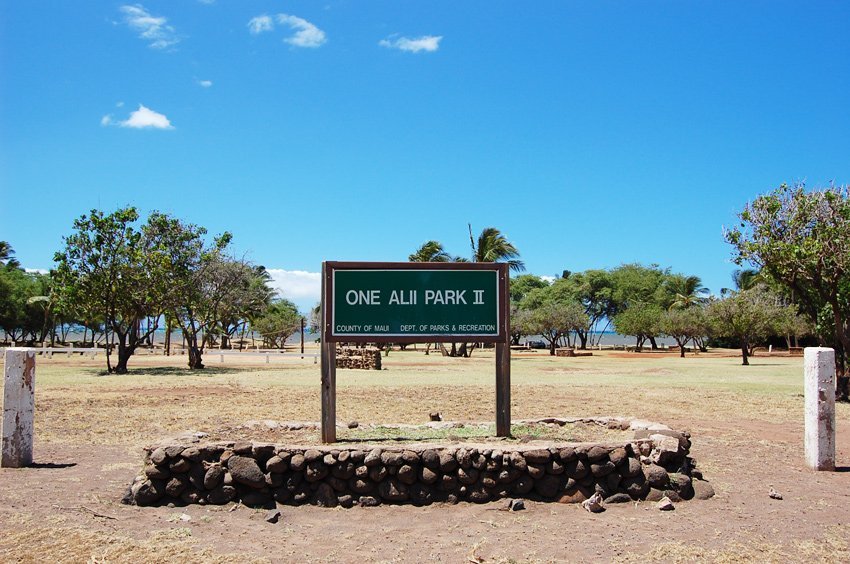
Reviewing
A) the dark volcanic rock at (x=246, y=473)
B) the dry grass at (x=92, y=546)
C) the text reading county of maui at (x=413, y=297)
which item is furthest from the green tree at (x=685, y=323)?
the dry grass at (x=92, y=546)

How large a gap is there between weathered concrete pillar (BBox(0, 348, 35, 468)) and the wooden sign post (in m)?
3.62

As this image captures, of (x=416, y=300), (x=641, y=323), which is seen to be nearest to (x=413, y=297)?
(x=416, y=300)

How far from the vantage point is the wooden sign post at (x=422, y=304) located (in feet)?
25.3

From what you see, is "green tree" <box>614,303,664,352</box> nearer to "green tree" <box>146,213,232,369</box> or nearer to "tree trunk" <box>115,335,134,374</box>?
"green tree" <box>146,213,232,369</box>

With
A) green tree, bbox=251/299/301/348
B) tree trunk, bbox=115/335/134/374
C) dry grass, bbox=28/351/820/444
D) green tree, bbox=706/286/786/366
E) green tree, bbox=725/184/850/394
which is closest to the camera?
dry grass, bbox=28/351/820/444

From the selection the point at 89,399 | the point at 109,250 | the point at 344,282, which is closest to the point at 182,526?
the point at 344,282

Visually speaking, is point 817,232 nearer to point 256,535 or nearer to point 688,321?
point 256,535

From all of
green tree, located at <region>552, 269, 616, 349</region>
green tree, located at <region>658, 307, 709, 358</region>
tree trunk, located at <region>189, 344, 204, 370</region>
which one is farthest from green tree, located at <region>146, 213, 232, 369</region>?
green tree, located at <region>552, 269, 616, 349</region>

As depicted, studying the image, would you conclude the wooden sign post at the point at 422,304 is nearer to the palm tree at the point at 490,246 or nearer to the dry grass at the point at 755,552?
the dry grass at the point at 755,552

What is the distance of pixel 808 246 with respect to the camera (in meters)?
15.4

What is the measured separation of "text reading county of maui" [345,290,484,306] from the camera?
7.77m

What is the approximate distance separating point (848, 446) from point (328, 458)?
7.98 metres

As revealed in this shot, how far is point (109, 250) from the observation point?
86.6 feet

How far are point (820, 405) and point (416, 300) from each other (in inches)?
193
